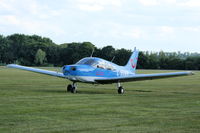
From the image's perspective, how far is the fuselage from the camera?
22672 millimetres

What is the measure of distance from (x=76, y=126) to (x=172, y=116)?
11.0 feet

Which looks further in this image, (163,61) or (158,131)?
(163,61)

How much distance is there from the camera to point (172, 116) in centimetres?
1258

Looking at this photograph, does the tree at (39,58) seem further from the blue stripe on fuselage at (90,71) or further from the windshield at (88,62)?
the windshield at (88,62)

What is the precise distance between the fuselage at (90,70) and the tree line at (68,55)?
245 feet

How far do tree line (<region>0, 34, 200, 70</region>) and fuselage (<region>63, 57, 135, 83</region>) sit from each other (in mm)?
74588

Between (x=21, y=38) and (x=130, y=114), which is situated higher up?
(x=21, y=38)

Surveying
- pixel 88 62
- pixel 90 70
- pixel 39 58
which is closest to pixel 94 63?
pixel 88 62

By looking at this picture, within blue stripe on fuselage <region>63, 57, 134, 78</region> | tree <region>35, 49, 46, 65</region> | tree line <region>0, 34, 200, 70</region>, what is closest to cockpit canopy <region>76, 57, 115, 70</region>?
blue stripe on fuselage <region>63, 57, 134, 78</region>

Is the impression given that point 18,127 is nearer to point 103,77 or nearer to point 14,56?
point 103,77

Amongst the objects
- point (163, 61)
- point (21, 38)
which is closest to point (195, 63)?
point (163, 61)

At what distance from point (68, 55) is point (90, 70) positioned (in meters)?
95.4

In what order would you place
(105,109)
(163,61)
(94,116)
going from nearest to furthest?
(94,116) → (105,109) → (163,61)

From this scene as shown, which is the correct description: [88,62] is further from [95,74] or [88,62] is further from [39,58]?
[39,58]
